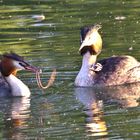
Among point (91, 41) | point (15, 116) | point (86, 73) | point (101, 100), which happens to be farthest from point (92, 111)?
point (91, 41)

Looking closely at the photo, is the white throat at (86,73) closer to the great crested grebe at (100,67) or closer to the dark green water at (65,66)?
the great crested grebe at (100,67)

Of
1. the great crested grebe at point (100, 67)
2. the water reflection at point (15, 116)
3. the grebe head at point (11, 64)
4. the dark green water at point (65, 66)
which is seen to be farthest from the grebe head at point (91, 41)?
the water reflection at point (15, 116)

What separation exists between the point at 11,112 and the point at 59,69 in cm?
307

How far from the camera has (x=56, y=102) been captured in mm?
15414

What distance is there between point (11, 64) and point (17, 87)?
1.66 feet

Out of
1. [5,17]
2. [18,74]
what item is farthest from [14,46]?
[5,17]

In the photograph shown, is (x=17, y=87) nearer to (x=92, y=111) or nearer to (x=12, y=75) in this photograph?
(x=12, y=75)

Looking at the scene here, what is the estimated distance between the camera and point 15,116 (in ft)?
48.3

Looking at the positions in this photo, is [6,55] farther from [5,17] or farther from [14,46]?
[5,17]

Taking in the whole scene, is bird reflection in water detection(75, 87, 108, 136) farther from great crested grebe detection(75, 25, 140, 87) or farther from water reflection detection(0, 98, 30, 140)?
water reflection detection(0, 98, 30, 140)

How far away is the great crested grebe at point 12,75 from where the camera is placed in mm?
16500

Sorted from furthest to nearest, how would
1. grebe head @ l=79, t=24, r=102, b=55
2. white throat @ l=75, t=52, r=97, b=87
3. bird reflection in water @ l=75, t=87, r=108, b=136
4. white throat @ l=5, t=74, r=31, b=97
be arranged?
1. grebe head @ l=79, t=24, r=102, b=55
2. white throat @ l=75, t=52, r=97, b=87
3. white throat @ l=5, t=74, r=31, b=97
4. bird reflection in water @ l=75, t=87, r=108, b=136

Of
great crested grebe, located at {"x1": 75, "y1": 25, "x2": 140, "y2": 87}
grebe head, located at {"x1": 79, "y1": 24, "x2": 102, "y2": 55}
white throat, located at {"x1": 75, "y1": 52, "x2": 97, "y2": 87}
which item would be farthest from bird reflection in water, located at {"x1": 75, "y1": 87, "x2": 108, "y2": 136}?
grebe head, located at {"x1": 79, "y1": 24, "x2": 102, "y2": 55}

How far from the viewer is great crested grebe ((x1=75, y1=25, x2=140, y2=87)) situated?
691 inches
